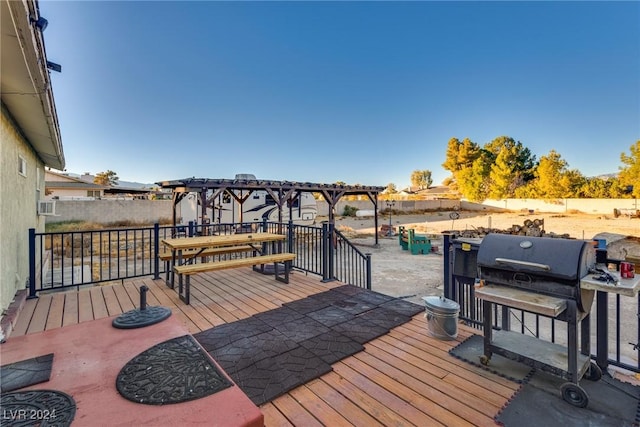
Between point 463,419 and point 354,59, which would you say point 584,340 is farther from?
point 354,59

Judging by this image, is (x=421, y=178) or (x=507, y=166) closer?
(x=507, y=166)

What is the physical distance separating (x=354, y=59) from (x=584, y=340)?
16216mm

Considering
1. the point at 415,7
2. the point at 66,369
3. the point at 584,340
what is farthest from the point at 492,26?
the point at 66,369

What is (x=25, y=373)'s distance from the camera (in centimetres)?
173

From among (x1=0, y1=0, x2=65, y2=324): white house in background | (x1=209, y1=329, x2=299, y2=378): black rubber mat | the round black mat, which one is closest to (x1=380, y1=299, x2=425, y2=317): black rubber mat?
(x1=209, y1=329, x2=299, y2=378): black rubber mat

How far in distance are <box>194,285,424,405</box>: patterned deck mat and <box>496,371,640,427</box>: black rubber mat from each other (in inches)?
47.0

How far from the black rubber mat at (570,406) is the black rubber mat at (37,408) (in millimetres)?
2386

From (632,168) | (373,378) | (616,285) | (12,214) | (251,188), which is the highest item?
(632,168)

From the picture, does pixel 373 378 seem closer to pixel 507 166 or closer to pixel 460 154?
pixel 507 166

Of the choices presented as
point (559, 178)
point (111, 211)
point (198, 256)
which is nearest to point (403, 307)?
point (198, 256)

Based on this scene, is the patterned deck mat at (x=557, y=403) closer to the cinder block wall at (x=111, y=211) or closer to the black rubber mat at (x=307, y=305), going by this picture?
the black rubber mat at (x=307, y=305)

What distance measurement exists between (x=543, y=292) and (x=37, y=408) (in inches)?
123

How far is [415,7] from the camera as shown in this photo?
11156mm

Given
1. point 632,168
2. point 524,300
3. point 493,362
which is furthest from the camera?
point 632,168
